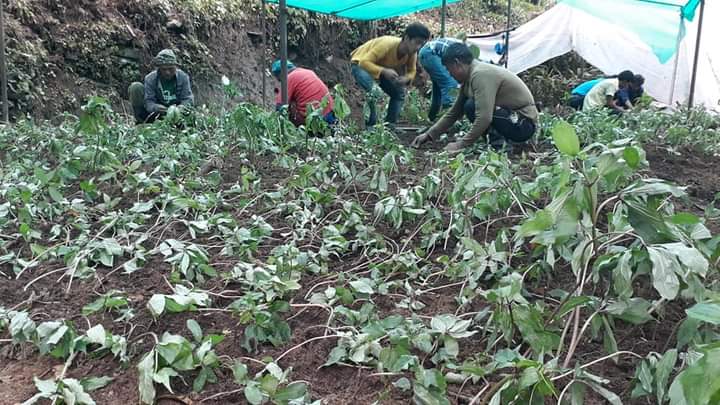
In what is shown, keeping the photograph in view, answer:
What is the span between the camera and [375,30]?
11.3 m

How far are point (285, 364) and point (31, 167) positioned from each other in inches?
92.9

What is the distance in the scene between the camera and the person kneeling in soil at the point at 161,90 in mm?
5234

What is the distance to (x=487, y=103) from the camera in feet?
13.3

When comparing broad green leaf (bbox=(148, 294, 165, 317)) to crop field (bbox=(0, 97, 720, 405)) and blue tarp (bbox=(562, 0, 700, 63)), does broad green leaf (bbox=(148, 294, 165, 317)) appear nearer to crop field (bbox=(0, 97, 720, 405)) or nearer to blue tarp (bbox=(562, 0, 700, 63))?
crop field (bbox=(0, 97, 720, 405))

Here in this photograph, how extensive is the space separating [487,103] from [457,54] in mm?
393

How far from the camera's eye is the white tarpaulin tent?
26.0ft

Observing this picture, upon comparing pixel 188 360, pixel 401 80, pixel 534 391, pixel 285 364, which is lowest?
pixel 401 80

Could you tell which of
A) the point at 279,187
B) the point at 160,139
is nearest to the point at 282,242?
the point at 279,187

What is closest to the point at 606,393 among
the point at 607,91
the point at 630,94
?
the point at 607,91

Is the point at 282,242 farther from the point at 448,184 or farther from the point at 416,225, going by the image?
the point at 448,184

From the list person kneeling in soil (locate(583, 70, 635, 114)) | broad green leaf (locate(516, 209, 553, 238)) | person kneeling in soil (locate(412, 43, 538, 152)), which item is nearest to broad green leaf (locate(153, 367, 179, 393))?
broad green leaf (locate(516, 209, 553, 238))

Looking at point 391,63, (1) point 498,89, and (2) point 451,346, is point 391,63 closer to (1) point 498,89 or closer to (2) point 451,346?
(1) point 498,89

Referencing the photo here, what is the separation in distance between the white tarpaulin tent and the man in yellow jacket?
12.4ft

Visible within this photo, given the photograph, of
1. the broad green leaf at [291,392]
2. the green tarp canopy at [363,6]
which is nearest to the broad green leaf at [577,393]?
the broad green leaf at [291,392]
